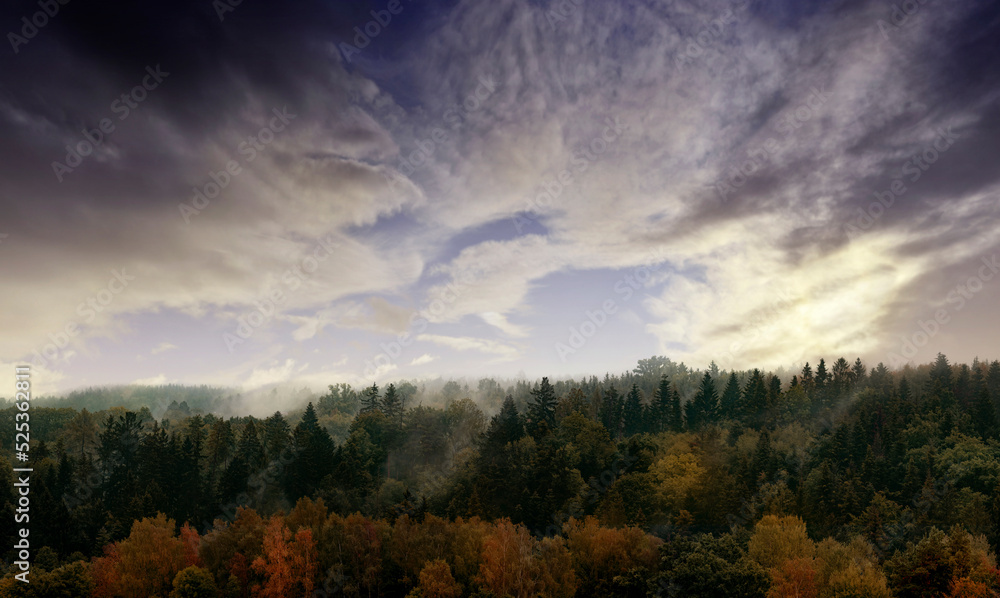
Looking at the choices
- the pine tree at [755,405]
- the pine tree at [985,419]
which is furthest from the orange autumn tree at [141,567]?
the pine tree at [985,419]

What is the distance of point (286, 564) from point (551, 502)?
39.2 meters

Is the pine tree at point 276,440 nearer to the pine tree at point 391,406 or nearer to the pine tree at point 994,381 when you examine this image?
the pine tree at point 391,406

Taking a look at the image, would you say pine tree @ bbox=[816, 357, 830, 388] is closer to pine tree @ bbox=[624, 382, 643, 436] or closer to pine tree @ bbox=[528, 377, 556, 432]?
pine tree @ bbox=[624, 382, 643, 436]

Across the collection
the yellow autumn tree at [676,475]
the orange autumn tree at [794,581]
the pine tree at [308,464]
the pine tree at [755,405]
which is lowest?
the orange autumn tree at [794,581]

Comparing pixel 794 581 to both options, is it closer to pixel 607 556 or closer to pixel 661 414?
Result: pixel 607 556

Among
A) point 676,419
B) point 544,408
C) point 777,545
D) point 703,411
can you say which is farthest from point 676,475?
point 703,411

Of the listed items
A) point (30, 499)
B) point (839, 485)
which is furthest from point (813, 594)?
point (30, 499)

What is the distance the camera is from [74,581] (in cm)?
5684

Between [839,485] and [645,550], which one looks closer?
[645,550]

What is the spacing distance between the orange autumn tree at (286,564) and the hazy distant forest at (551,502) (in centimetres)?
25

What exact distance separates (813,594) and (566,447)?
162ft

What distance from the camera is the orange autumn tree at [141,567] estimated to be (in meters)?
60.7

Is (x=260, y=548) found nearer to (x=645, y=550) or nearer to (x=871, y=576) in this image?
(x=645, y=550)

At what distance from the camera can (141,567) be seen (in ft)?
208
